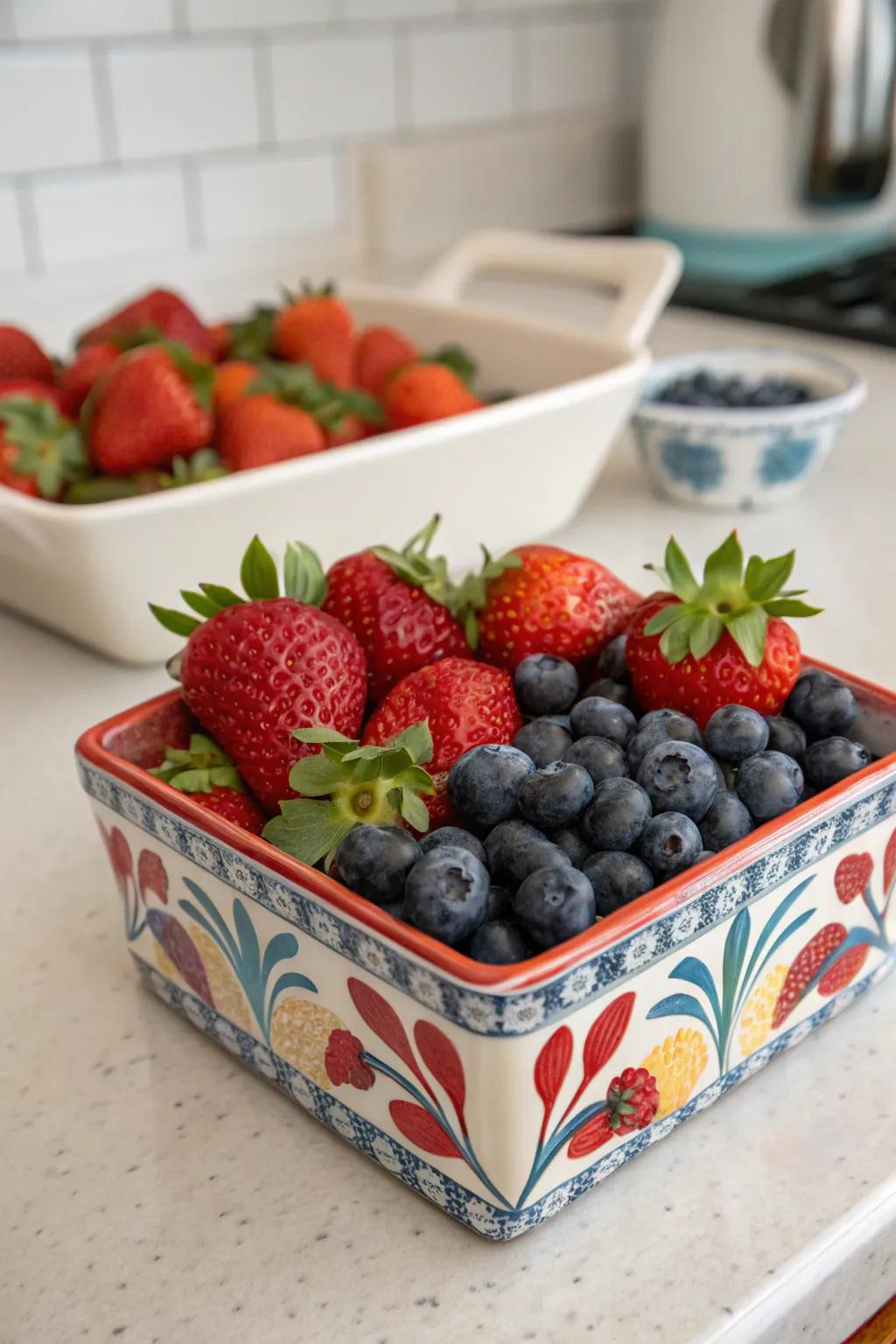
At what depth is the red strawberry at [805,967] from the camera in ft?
1.58

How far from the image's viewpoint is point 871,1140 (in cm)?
47

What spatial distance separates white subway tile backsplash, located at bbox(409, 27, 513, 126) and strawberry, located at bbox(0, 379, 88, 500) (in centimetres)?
91

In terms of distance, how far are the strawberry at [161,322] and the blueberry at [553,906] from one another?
711 mm

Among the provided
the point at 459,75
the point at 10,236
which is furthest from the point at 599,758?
the point at 459,75

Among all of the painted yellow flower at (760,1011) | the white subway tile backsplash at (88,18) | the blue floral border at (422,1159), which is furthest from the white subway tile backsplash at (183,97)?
the painted yellow flower at (760,1011)

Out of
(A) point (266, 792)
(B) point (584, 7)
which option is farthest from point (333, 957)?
(B) point (584, 7)

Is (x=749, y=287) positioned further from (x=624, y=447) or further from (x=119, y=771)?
(x=119, y=771)

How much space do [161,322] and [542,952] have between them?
0.76 metres

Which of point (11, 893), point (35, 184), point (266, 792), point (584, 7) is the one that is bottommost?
point (11, 893)

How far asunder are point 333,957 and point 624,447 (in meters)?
0.83

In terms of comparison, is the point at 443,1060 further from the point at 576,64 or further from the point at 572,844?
the point at 576,64

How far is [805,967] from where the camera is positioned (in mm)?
485

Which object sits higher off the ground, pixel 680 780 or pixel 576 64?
pixel 576 64

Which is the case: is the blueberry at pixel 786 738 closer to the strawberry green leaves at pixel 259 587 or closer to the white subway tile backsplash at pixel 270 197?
the strawberry green leaves at pixel 259 587
